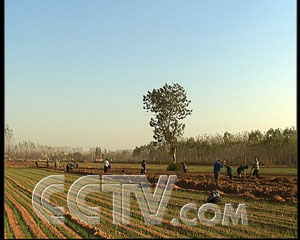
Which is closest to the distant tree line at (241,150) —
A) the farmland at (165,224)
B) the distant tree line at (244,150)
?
the distant tree line at (244,150)

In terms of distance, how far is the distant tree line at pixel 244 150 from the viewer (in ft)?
150

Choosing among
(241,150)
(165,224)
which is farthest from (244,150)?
(165,224)

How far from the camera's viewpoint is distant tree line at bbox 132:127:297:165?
150ft

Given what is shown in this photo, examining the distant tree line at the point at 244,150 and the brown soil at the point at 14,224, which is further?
the distant tree line at the point at 244,150

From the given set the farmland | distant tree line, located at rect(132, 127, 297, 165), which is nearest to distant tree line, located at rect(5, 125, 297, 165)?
distant tree line, located at rect(132, 127, 297, 165)

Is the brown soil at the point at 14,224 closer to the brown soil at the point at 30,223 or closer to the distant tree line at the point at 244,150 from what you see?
the brown soil at the point at 30,223

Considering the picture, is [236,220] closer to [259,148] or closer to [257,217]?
[257,217]

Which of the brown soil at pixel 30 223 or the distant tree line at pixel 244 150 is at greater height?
the distant tree line at pixel 244 150

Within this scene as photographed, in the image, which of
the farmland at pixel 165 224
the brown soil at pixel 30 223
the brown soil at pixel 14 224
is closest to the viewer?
the farmland at pixel 165 224

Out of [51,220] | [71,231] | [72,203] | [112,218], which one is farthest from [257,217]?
[72,203]

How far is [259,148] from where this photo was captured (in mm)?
49688

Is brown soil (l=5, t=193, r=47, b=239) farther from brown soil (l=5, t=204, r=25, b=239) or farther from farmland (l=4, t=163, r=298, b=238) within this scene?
brown soil (l=5, t=204, r=25, b=239)

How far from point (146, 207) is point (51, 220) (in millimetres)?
3316

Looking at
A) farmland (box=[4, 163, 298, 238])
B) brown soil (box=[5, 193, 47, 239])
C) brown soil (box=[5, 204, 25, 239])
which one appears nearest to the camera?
farmland (box=[4, 163, 298, 238])
